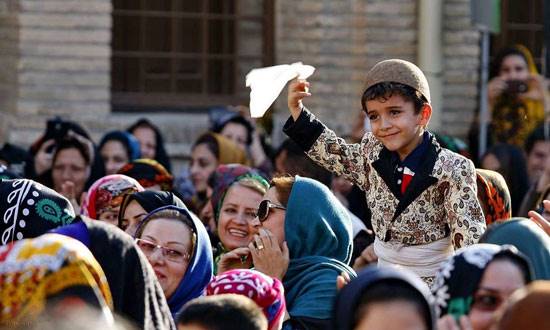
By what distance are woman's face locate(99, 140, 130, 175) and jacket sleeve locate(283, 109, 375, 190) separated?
170 inches

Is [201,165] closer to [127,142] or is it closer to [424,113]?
[127,142]

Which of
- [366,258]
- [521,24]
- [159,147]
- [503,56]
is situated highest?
[521,24]

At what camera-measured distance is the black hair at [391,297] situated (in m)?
3.82

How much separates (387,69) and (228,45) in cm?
734

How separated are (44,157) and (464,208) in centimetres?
499

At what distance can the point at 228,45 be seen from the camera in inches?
517

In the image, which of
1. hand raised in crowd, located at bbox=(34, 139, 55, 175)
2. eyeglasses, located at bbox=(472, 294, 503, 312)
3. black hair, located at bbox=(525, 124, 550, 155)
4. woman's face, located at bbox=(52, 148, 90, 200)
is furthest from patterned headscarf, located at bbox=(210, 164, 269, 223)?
eyeglasses, located at bbox=(472, 294, 503, 312)

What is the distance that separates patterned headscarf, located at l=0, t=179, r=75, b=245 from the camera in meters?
5.59

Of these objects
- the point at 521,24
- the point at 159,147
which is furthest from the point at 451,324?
the point at 521,24

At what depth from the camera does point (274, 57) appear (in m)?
12.9

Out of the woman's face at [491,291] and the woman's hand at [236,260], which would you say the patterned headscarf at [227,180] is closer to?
the woman's hand at [236,260]

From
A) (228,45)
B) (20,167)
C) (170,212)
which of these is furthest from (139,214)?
(228,45)

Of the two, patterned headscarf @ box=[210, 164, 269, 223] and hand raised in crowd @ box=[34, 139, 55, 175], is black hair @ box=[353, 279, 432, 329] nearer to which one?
patterned headscarf @ box=[210, 164, 269, 223]

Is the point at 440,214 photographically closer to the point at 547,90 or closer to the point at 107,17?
the point at 547,90
